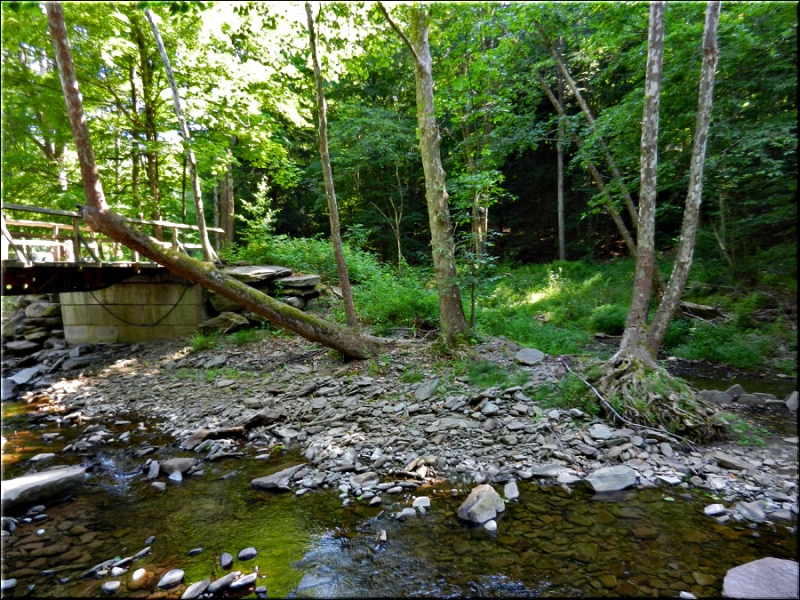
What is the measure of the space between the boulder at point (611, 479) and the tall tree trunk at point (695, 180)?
2.95 m

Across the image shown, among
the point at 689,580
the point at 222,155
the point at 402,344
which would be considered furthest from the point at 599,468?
the point at 222,155

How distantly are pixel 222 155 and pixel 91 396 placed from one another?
21.9 feet

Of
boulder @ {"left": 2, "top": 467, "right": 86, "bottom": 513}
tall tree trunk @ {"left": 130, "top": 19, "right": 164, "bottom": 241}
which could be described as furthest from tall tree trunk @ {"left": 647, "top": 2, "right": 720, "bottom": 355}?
tall tree trunk @ {"left": 130, "top": 19, "right": 164, "bottom": 241}

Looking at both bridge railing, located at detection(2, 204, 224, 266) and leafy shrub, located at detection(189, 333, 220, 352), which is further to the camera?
leafy shrub, located at detection(189, 333, 220, 352)

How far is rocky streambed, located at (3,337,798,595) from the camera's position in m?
4.25

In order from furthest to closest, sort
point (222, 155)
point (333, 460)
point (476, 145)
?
point (222, 155) < point (476, 145) < point (333, 460)

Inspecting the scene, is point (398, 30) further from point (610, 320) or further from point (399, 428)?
point (610, 320)

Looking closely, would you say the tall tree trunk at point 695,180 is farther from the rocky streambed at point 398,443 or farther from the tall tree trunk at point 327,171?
the tall tree trunk at point 327,171

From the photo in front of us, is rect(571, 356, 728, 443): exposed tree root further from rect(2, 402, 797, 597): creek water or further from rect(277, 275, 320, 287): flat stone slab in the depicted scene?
rect(277, 275, 320, 287): flat stone slab

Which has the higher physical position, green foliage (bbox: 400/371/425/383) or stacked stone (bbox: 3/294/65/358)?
stacked stone (bbox: 3/294/65/358)

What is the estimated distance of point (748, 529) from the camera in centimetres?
360

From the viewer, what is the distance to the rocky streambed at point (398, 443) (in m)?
4.25

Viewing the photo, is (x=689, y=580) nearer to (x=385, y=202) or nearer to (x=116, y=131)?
(x=116, y=131)

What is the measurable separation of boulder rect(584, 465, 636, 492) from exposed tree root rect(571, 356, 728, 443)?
109 cm
